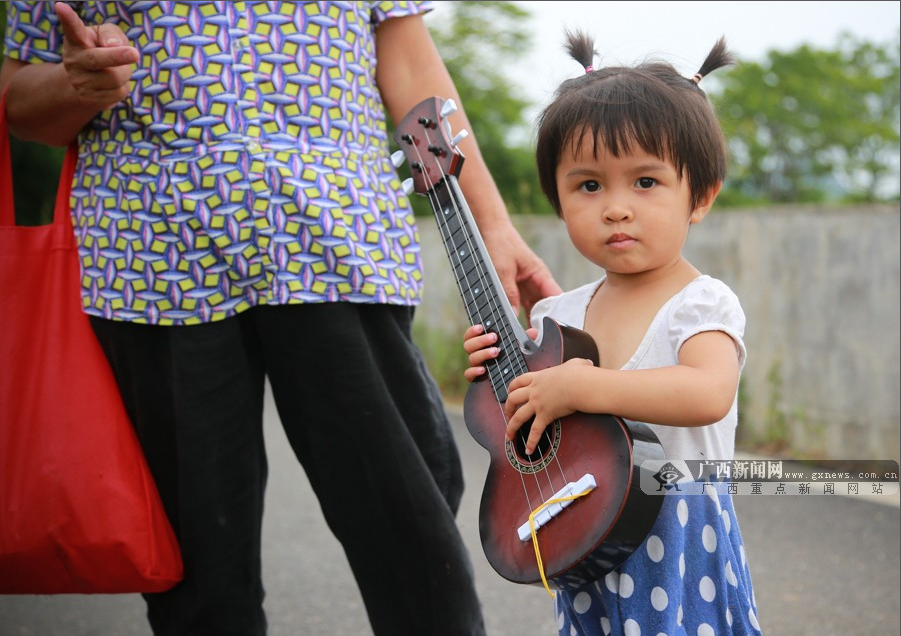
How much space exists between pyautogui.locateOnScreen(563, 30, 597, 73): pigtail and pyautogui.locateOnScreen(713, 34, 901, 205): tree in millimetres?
33549

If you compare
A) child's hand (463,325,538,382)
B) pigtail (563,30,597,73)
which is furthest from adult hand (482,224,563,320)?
pigtail (563,30,597,73)

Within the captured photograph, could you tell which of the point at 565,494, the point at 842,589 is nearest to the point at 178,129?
the point at 565,494

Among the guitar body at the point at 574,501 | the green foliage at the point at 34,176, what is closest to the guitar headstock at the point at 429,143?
the guitar body at the point at 574,501

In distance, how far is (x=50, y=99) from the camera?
1.91m

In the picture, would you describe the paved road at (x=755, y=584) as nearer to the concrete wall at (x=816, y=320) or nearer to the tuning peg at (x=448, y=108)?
the concrete wall at (x=816, y=320)

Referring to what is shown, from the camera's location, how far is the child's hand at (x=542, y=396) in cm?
157

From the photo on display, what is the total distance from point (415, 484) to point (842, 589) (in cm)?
223

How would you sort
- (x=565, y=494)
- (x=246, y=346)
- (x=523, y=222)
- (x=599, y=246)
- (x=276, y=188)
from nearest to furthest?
1. (x=565, y=494)
2. (x=599, y=246)
3. (x=276, y=188)
4. (x=246, y=346)
5. (x=523, y=222)

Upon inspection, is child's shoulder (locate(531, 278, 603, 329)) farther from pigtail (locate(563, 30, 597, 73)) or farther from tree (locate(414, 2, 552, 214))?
tree (locate(414, 2, 552, 214))

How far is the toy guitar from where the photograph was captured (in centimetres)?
153

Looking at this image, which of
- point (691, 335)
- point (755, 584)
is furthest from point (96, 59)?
point (755, 584)

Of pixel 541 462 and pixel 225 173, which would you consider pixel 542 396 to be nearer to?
pixel 541 462

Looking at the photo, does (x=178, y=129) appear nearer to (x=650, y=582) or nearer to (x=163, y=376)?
(x=163, y=376)

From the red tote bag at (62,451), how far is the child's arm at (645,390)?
0.83m
